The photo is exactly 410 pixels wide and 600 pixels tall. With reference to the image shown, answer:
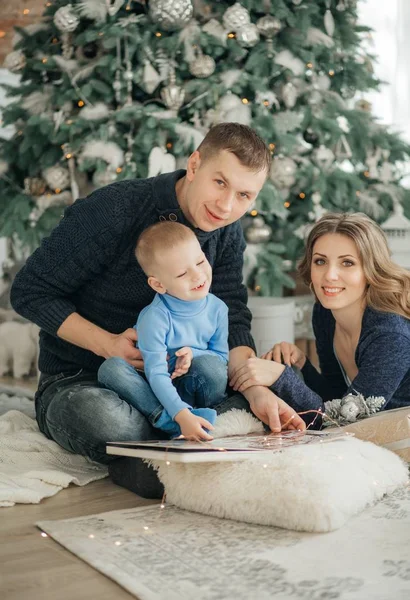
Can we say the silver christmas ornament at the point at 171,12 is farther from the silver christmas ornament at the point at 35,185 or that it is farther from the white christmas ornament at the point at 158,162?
the silver christmas ornament at the point at 35,185

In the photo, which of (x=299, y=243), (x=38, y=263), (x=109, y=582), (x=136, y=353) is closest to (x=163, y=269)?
(x=136, y=353)

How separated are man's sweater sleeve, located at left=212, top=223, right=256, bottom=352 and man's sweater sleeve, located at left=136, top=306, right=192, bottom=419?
0.32 m

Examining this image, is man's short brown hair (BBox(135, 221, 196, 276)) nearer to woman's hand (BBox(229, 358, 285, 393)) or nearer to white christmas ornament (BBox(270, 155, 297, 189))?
woman's hand (BBox(229, 358, 285, 393))

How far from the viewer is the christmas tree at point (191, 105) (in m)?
3.27

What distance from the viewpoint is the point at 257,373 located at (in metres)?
2.05

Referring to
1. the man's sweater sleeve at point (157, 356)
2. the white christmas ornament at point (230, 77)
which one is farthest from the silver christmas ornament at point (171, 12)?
the man's sweater sleeve at point (157, 356)

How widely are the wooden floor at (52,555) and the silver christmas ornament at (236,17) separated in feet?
6.84

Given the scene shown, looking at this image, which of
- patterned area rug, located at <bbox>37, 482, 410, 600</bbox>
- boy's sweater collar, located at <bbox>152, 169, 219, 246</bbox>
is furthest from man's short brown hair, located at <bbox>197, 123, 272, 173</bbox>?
patterned area rug, located at <bbox>37, 482, 410, 600</bbox>

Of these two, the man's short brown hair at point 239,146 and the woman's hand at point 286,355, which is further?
the woman's hand at point 286,355

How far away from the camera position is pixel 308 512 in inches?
61.2

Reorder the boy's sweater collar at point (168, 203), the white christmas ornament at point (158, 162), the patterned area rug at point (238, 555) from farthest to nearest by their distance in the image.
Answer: the white christmas ornament at point (158, 162) → the boy's sweater collar at point (168, 203) → the patterned area rug at point (238, 555)

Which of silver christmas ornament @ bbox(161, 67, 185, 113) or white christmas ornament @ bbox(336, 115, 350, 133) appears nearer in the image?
silver christmas ornament @ bbox(161, 67, 185, 113)

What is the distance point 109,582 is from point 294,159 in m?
2.49

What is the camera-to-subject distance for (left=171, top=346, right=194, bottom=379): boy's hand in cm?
195
